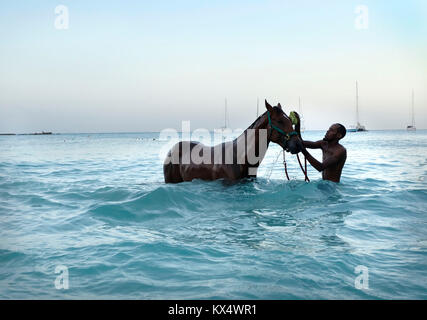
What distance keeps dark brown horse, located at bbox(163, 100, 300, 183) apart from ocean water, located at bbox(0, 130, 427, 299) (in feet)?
0.91

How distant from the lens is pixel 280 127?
610 cm

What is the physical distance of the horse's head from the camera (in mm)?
6047

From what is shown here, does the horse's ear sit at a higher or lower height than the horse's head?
higher

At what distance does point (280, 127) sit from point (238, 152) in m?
0.90

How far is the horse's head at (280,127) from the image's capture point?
19.8 ft

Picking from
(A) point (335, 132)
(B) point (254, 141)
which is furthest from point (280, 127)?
(A) point (335, 132)

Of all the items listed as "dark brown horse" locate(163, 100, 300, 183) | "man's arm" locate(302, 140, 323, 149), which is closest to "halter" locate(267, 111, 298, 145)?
"dark brown horse" locate(163, 100, 300, 183)

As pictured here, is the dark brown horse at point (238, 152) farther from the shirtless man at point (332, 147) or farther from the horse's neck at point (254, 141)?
the shirtless man at point (332, 147)

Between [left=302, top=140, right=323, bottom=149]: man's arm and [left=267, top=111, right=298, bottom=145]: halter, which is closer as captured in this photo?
[left=267, top=111, right=298, bottom=145]: halter

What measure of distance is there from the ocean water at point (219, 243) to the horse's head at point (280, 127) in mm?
1073
